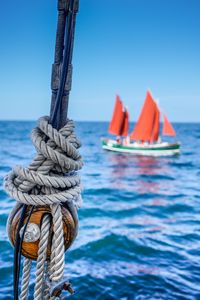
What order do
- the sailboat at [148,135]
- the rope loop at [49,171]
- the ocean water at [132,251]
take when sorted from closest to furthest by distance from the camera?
the rope loop at [49,171], the ocean water at [132,251], the sailboat at [148,135]

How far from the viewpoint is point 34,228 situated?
5.30 feet

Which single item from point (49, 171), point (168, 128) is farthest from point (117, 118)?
point (49, 171)

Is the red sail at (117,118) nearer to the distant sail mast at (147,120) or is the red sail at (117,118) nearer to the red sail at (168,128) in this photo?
the distant sail mast at (147,120)

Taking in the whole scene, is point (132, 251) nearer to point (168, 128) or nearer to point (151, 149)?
point (151, 149)

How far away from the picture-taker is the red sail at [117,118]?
4559 centimetres

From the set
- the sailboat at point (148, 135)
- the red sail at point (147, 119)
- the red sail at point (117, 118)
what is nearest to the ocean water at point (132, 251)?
the sailboat at point (148, 135)

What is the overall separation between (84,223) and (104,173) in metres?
13.9

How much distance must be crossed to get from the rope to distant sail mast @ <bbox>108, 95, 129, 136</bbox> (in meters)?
44.3

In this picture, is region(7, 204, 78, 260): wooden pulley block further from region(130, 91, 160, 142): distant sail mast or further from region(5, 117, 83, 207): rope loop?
region(130, 91, 160, 142): distant sail mast

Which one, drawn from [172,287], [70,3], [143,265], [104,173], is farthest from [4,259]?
[104,173]

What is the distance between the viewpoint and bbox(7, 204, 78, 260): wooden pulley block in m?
1.62

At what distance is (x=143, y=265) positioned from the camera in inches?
287

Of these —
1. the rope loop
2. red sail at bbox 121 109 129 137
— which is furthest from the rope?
red sail at bbox 121 109 129 137

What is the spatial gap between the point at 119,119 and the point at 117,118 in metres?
0.31
